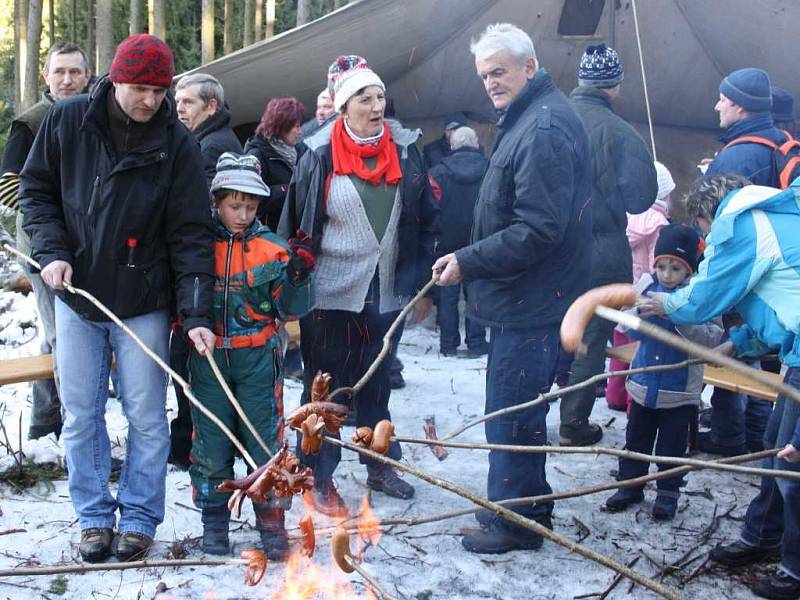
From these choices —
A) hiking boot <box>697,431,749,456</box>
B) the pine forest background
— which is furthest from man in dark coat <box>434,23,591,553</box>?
the pine forest background

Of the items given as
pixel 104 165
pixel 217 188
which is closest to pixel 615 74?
pixel 217 188

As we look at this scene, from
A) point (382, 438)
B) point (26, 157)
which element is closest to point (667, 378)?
point (382, 438)

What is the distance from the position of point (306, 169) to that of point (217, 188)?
0.57 meters

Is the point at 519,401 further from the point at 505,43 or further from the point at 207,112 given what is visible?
the point at 207,112

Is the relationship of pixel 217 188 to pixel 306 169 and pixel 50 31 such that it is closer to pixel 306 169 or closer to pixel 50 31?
pixel 306 169

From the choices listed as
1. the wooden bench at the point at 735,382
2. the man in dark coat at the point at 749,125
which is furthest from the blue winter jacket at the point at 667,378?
the man in dark coat at the point at 749,125

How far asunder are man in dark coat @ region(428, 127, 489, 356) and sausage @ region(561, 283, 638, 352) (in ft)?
16.0

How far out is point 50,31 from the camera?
897 inches

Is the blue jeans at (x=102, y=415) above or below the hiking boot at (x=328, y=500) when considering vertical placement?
above

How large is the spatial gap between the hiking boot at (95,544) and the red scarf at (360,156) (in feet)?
6.30

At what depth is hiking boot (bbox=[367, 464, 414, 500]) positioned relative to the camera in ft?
13.7

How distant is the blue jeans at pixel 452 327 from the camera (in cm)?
714

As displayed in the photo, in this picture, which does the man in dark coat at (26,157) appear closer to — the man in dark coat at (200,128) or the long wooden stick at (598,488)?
the man in dark coat at (200,128)

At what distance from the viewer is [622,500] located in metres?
4.13
